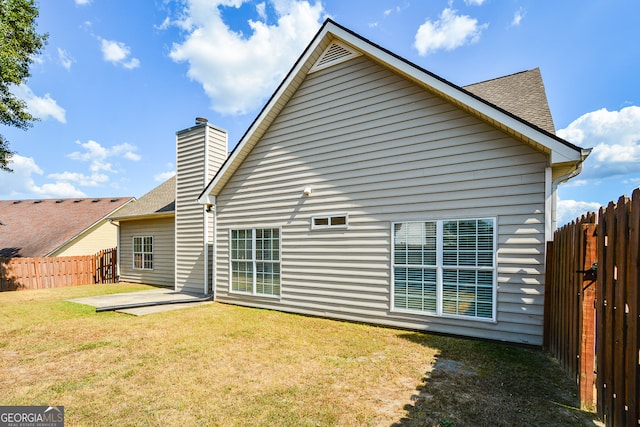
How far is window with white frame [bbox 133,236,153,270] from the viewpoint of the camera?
14.5 meters

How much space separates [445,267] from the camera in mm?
5980

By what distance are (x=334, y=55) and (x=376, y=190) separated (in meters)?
3.74

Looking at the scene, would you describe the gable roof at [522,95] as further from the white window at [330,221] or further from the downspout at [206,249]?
the downspout at [206,249]

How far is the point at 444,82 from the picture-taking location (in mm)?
5938

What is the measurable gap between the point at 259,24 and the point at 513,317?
42.8 ft

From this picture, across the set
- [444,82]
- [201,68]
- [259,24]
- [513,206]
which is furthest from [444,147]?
[201,68]

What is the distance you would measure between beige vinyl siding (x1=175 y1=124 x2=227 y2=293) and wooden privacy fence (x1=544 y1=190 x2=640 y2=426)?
1052cm

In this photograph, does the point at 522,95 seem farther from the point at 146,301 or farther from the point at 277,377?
the point at 146,301

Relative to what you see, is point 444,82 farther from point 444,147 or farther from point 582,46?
point 582,46

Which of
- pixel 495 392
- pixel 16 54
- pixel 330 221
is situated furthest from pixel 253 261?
pixel 16 54

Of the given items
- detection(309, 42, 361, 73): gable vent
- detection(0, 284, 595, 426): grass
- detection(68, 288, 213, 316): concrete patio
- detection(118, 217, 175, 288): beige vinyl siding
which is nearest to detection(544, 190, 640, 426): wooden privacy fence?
detection(0, 284, 595, 426): grass

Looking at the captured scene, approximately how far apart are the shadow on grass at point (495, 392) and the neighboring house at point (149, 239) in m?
12.1

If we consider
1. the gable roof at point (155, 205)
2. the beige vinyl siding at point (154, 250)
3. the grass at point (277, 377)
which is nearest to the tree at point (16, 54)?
the gable roof at point (155, 205)

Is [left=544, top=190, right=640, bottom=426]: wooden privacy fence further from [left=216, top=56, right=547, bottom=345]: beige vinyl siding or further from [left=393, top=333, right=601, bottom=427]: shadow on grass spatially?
[left=216, top=56, right=547, bottom=345]: beige vinyl siding
